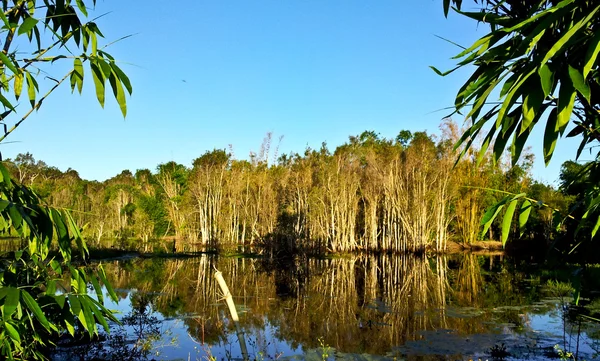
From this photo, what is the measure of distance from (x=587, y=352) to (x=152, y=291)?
38.0 feet

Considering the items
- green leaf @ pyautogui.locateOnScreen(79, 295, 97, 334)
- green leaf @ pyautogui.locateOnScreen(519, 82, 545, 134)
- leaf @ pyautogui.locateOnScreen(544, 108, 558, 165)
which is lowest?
green leaf @ pyautogui.locateOnScreen(79, 295, 97, 334)

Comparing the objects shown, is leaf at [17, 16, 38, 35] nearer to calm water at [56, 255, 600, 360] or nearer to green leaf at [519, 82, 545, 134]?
green leaf at [519, 82, 545, 134]

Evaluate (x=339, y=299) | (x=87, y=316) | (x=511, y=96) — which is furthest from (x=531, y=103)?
(x=339, y=299)

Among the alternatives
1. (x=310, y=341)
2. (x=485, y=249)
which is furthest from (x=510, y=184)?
(x=310, y=341)

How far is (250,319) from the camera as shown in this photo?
35.1ft

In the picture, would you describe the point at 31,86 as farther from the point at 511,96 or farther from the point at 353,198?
the point at 353,198

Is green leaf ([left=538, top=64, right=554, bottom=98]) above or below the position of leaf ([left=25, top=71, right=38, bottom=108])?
below

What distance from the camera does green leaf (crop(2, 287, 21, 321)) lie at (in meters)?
1.23

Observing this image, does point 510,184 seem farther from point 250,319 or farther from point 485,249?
point 250,319

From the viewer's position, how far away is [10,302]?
1.25m

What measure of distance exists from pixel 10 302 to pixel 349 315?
10.6m

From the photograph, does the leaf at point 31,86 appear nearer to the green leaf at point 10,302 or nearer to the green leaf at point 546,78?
the green leaf at point 10,302

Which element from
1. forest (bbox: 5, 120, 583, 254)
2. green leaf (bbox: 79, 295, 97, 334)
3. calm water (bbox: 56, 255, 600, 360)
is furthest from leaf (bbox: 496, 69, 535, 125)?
forest (bbox: 5, 120, 583, 254)

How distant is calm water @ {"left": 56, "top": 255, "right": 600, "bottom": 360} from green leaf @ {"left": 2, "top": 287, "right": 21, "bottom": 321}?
2327 millimetres
